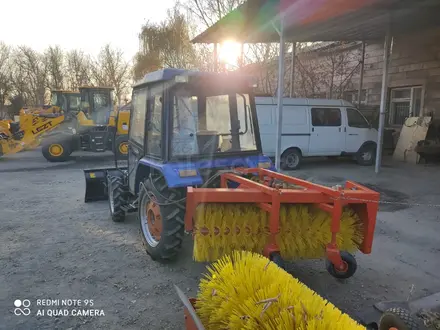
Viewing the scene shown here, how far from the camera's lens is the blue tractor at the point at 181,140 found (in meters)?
3.48

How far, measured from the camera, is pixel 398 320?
216 centimetres

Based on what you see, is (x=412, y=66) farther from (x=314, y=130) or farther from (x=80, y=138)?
(x=80, y=138)

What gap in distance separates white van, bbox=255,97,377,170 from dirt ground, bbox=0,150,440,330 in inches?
146

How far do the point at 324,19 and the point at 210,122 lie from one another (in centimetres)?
633

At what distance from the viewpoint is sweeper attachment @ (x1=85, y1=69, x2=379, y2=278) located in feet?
9.43

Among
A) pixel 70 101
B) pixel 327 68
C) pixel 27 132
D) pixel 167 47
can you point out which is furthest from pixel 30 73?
pixel 327 68

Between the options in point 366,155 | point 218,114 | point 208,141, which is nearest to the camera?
point 208,141

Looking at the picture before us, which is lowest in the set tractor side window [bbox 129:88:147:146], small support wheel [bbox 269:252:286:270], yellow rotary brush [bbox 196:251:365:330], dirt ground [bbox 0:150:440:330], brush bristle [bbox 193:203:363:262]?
dirt ground [bbox 0:150:440:330]

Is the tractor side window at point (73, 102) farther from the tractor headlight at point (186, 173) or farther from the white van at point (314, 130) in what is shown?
the tractor headlight at point (186, 173)

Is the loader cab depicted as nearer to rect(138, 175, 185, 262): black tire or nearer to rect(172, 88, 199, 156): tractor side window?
rect(172, 88, 199, 156): tractor side window

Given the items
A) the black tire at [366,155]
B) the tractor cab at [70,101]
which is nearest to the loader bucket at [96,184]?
the black tire at [366,155]

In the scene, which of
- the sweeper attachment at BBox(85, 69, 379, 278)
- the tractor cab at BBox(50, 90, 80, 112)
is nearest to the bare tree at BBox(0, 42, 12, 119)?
the tractor cab at BBox(50, 90, 80, 112)

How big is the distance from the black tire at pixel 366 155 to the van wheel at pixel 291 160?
2.07m

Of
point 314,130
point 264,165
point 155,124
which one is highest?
point 155,124
